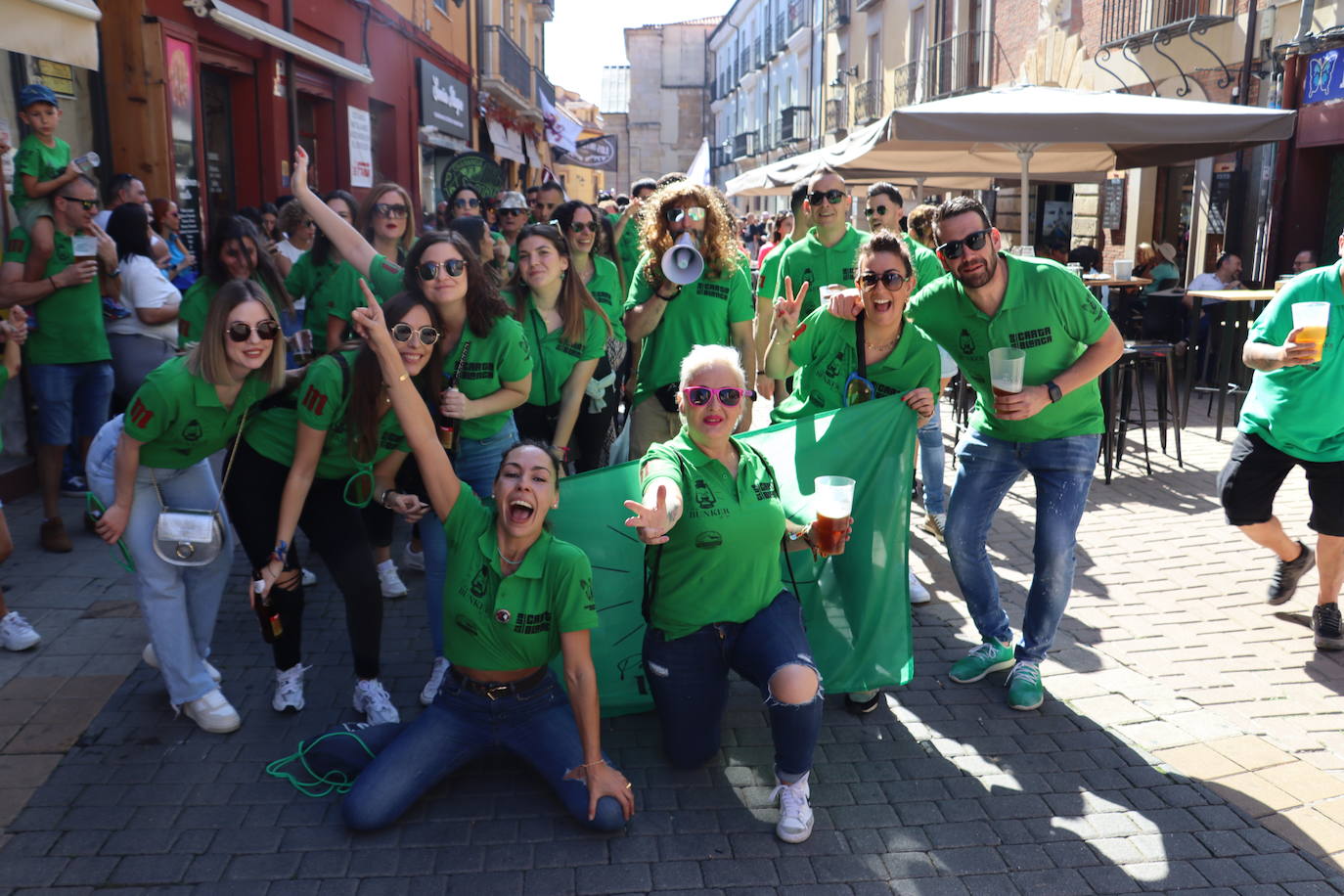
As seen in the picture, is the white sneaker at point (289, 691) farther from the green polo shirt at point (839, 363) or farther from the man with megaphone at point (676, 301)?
the green polo shirt at point (839, 363)

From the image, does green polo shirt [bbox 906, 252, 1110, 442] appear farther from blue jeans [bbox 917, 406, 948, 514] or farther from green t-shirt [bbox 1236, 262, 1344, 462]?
blue jeans [bbox 917, 406, 948, 514]

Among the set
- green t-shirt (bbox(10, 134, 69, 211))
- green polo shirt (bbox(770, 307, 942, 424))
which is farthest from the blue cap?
green polo shirt (bbox(770, 307, 942, 424))

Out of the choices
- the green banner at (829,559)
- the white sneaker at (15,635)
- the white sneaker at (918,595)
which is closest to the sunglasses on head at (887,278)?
the green banner at (829,559)

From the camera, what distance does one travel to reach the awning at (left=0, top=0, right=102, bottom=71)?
17.3 ft

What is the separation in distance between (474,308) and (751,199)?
4860cm

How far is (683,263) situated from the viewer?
207 inches

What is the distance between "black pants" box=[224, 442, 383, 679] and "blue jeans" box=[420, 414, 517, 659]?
0.21 m

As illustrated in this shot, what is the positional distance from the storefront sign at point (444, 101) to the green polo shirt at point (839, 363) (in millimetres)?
13862

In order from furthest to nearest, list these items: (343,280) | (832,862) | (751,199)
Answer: (751,199) < (343,280) < (832,862)

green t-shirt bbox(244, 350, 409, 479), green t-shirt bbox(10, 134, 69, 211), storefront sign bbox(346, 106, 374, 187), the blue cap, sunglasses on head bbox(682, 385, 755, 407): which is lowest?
green t-shirt bbox(244, 350, 409, 479)

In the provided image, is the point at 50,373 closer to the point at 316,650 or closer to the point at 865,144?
the point at 316,650

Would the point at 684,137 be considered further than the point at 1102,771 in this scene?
Yes

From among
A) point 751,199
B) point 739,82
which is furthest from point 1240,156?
point 739,82

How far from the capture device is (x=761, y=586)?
3717 mm
